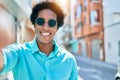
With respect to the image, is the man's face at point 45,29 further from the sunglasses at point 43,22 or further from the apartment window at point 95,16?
the apartment window at point 95,16

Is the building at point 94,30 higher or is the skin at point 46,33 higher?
the skin at point 46,33

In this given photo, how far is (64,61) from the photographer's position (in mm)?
1259

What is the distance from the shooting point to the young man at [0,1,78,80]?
3.75ft

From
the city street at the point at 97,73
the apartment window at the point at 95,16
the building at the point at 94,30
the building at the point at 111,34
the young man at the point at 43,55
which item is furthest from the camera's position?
the apartment window at the point at 95,16

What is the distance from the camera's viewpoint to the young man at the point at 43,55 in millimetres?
1142

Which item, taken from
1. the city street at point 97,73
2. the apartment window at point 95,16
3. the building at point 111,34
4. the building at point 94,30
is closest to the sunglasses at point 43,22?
the city street at point 97,73

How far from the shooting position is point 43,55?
3.94 ft

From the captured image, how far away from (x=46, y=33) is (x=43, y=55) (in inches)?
3.4

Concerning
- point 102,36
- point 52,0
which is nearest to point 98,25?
point 102,36

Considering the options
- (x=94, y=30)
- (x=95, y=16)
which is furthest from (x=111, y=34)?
(x=95, y=16)

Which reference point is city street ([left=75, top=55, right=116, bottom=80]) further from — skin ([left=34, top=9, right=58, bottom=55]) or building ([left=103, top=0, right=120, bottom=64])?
skin ([left=34, top=9, right=58, bottom=55])

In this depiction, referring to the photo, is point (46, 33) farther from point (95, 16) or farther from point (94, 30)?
point (95, 16)

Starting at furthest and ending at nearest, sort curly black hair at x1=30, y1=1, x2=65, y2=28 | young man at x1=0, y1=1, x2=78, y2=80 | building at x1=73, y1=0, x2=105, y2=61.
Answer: building at x1=73, y1=0, x2=105, y2=61
curly black hair at x1=30, y1=1, x2=65, y2=28
young man at x1=0, y1=1, x2=78, y2=80

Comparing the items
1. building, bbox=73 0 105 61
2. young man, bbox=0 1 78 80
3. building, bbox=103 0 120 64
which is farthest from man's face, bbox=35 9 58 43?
building, bbox=73 0 105 61
